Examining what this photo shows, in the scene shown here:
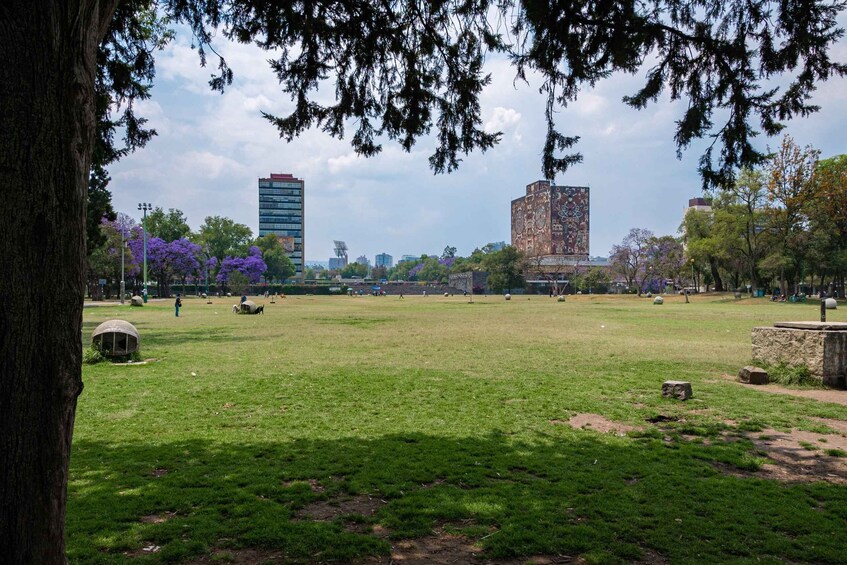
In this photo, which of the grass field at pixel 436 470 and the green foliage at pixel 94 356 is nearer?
the grass field at pixel 436 470

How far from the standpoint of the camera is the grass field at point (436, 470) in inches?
147

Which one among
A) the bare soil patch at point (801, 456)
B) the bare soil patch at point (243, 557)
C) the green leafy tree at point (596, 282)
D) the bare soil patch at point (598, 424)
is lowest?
the bare soil patch at point (598, 424)

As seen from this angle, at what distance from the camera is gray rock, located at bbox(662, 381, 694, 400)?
8680 millimetres

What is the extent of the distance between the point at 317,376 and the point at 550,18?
7.86 metres

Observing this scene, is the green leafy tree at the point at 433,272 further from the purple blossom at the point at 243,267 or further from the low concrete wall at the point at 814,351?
the low concrete wall at the point at 814,351

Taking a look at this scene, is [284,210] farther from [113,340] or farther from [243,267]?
[113,340]

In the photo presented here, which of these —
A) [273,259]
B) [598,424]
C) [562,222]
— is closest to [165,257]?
[273,259]

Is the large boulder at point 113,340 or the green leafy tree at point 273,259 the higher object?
the green leafy tree at point 273,259

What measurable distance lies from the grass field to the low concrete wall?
129cm

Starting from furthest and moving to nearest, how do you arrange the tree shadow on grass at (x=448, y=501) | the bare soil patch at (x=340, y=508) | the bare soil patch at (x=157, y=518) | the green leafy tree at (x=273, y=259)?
the green leafy tree at (x=273, y=259), the bare soil patch at (x=340, y=508), the bare soil patch at (x=157, y=518), the tree shadow on grass at (x=448, y=501)

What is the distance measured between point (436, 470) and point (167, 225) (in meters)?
84.5

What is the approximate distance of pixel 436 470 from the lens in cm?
525

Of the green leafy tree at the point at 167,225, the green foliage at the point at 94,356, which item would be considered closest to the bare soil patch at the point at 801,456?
the green foliage at the point at 94,356

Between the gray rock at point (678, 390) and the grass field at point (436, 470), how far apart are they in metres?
0.23
